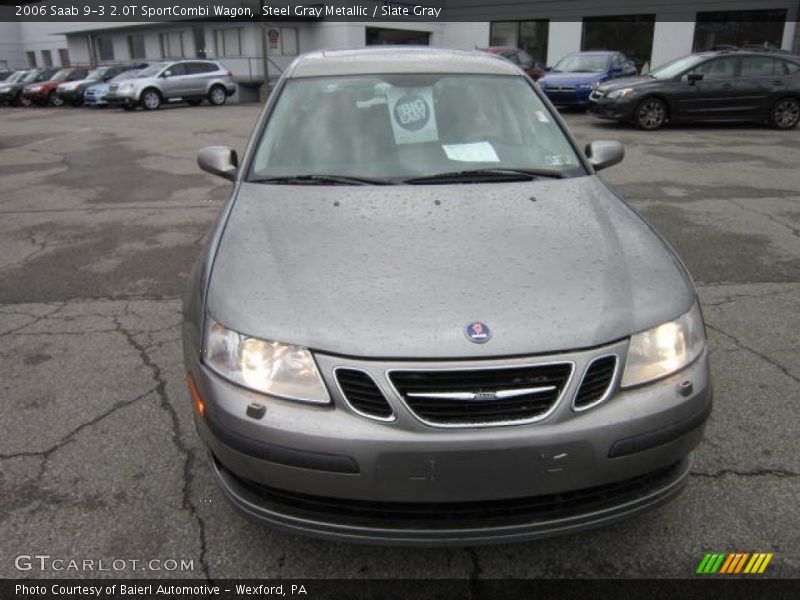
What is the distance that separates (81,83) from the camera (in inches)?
1009

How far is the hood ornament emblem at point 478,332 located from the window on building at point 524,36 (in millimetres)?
27817

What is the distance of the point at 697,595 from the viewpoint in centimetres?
207

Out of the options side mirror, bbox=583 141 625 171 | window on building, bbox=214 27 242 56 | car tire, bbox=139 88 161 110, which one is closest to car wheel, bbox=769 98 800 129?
side mirror, bbox=583 141 625 171

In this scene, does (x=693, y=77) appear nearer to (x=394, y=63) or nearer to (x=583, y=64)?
(x=583, y=64)

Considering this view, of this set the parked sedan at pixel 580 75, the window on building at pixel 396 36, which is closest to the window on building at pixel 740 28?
the parked sedan at pixel 580 75

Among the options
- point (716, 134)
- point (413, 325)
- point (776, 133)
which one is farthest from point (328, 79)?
point (776, 133)

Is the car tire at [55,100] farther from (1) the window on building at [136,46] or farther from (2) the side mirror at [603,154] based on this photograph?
(2) the side mirror at [603,154]

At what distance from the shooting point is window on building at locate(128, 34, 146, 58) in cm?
3853

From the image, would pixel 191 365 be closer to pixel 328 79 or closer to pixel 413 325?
pixel 413 325

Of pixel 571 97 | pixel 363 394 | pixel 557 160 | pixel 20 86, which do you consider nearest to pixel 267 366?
pixel 363 394

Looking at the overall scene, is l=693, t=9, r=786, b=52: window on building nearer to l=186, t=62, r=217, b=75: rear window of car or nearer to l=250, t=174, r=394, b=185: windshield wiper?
l=186, t=62, r=217, b=75: rear window of car

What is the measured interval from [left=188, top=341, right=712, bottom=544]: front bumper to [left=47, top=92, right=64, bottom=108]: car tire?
29270mm

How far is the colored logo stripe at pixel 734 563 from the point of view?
217cm

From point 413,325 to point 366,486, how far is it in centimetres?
49
